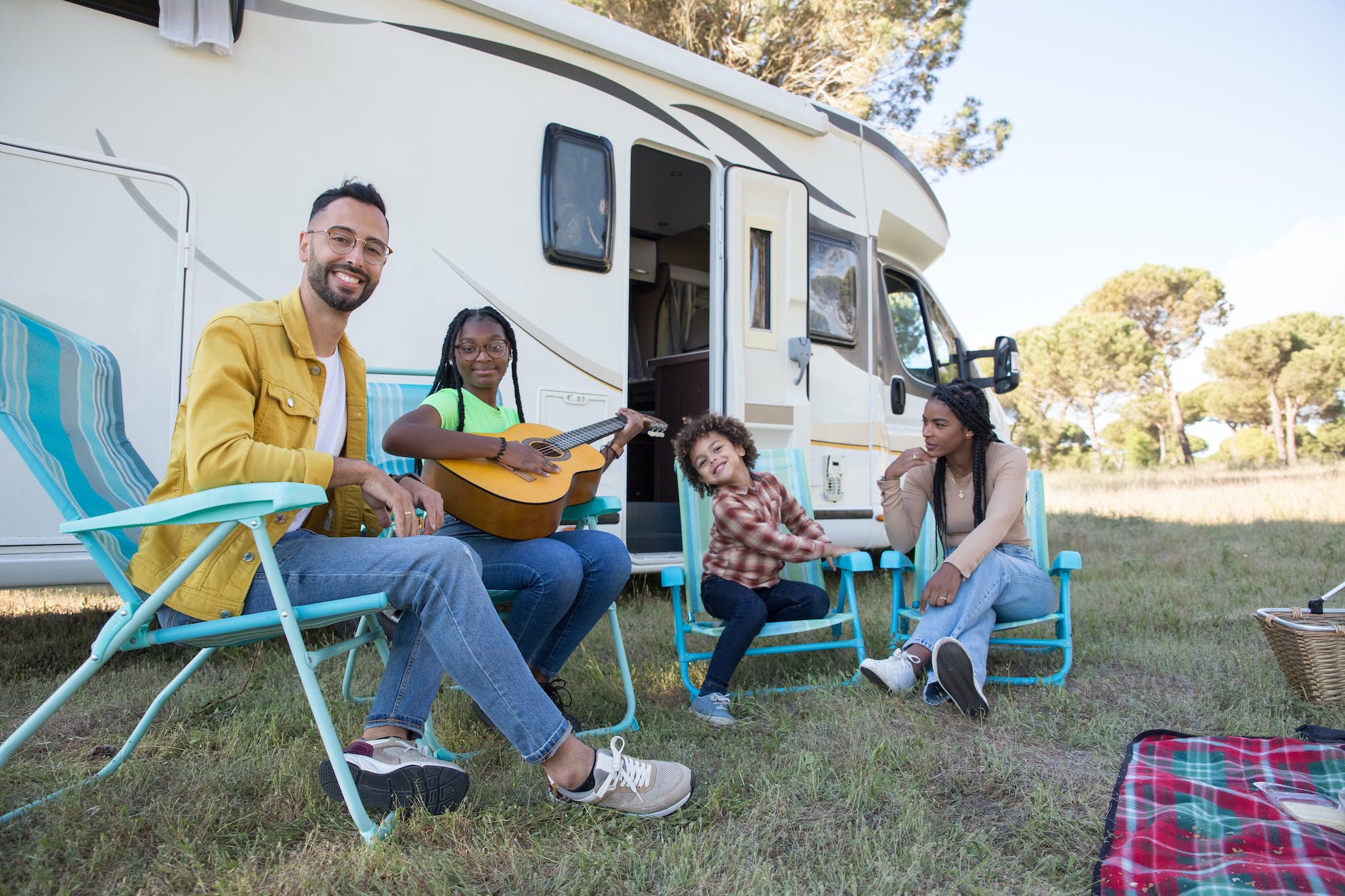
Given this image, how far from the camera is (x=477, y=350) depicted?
2.75 metres

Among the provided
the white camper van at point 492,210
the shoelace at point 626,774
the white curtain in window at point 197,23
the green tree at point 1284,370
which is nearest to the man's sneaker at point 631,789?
the shoelace at point 626,774

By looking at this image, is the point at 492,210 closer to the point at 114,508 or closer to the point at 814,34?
the point at 114,508

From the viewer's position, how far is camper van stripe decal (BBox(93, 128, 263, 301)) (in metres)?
2.88

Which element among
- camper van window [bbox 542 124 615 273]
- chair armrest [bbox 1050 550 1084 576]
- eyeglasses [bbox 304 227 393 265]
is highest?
camper van window [bbox 542 124 615 273]

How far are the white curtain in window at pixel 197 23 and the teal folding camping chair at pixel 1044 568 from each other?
2.83 m

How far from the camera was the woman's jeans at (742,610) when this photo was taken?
2.82 m

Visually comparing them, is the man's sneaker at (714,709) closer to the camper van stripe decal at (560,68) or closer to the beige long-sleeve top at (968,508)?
the beige long-sleeve top at (968,508)

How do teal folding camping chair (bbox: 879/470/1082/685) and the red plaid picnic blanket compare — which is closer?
the red plaid picnic blanket

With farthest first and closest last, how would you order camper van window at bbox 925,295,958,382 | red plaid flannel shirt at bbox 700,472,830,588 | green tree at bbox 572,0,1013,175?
green tree at bbox 572,0,1013,175
camper van window at bbox 925,295,958,382
red plaid flannel shirt at bbox 700,472,830,588

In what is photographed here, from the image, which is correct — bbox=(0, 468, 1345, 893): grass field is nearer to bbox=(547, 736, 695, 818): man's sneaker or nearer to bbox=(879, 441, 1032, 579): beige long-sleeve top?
bbox=(547, 736, 695, 818): man's sneaker

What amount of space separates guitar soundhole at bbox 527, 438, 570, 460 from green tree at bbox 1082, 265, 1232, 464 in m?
31.6

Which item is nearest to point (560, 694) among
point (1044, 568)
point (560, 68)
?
point (1044, 568)

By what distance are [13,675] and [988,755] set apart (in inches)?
123

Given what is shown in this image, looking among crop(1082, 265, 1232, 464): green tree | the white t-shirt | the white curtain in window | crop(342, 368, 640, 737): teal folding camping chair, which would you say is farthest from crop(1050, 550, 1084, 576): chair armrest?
crop(1082, 265, 1232, 464): green tree
